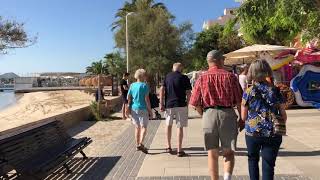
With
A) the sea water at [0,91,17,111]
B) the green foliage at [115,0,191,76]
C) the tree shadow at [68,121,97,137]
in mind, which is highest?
the green foliage at [115,0,191,76]

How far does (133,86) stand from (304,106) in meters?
11.1

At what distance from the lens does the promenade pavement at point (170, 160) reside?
807 centimetres

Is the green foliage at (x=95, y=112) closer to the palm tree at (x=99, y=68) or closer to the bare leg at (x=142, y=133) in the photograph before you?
the bare leg at (x=142, y=133)

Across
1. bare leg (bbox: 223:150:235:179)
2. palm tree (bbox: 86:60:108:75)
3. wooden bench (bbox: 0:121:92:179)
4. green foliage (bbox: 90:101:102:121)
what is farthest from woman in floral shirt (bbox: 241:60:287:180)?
palm tree (bbox: 86:60:108:75)

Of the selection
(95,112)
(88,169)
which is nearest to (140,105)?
(88,169)

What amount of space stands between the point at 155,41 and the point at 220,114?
3696 centimetres

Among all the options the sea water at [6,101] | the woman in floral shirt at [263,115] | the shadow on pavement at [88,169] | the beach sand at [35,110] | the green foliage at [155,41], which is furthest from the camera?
the sea water at [6,101]

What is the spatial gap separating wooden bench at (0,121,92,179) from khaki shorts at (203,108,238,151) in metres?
2.13

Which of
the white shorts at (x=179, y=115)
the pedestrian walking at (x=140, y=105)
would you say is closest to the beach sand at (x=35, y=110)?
the pedestrian walking at (x=140, y=105)

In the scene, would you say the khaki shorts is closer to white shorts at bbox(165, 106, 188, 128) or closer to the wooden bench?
the wooden bench

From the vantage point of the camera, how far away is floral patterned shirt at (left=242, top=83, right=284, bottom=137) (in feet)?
19.5

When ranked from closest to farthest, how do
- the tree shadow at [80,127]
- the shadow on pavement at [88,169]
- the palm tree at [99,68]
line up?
1. the shadow on pavement at [88,169]
2. the tree shadow at [80,127]
3. the palm tree at [99,68]

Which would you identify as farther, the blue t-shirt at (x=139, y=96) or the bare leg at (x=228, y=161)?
the blue t-shirt at (x=139, y=96)

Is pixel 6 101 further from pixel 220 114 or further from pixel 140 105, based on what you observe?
pixel 220 114
